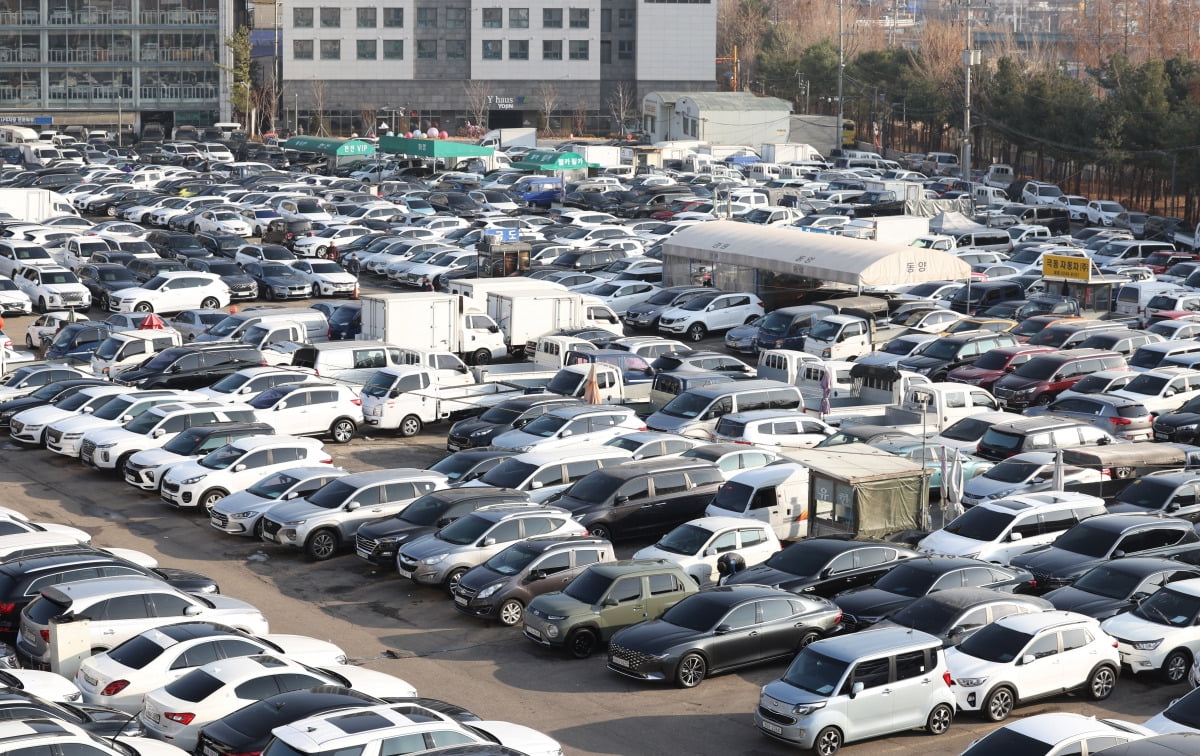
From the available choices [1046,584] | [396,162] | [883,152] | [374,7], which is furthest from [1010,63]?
[1046,584]

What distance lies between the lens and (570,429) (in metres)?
29.0

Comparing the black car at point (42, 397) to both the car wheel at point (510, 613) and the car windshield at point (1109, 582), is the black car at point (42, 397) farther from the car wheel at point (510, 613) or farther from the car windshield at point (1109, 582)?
the car windshield at point (1109, 582)

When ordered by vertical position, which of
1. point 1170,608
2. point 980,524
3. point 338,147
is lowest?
point 1170,608

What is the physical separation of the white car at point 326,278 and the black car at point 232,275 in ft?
5.56

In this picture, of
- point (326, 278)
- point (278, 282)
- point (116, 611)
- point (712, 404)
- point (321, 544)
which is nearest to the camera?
point (116, 611)

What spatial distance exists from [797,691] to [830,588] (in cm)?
458

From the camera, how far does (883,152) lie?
10650 centimetres

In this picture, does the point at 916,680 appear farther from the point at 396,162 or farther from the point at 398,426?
the point at 396,162

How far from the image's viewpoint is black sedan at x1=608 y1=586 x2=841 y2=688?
18.5m

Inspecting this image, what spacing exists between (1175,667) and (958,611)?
2738mm

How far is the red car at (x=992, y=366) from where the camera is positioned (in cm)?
3516

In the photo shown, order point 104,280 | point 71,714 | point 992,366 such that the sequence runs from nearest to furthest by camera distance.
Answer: point 71,714 < point 992,366 < point 104,280

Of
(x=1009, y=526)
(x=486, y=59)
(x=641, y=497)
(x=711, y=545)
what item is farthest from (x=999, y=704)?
(x=486, y=59)

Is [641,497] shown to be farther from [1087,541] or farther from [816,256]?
[816,256]
